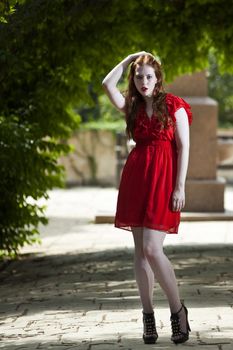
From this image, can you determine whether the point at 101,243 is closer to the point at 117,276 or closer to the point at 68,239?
the point at 68,239

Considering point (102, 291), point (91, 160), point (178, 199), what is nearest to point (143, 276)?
point (178, 199)

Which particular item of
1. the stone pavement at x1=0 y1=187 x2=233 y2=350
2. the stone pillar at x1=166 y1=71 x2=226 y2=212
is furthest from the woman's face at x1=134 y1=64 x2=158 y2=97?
the stone pillar at x1=166 y1=71 x2=226 y2=212

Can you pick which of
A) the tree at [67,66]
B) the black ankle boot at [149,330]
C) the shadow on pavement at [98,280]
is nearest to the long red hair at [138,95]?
the black ankle boot at [149,330]

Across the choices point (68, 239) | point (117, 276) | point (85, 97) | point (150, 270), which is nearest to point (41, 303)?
point (117, 276)

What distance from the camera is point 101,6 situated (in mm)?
11742

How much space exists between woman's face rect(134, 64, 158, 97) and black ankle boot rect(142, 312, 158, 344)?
133 centimetres

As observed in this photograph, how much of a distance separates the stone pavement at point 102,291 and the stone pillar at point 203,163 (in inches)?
28.8

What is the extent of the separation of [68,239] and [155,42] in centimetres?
331

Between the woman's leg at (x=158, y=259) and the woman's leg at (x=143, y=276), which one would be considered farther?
the woman's leg at (x=143, y=276)

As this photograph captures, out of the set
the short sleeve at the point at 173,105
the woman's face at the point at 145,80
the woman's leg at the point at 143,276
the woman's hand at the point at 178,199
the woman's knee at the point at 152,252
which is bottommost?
the woman's leg at the point at 143,276

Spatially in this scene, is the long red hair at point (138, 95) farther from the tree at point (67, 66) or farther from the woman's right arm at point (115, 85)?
the tree at point (67, 66)

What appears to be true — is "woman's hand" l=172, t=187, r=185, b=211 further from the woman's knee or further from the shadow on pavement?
A: the shadow on pavement

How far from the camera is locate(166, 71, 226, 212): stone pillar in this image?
57.8 ft

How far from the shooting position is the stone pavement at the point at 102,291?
721cm
